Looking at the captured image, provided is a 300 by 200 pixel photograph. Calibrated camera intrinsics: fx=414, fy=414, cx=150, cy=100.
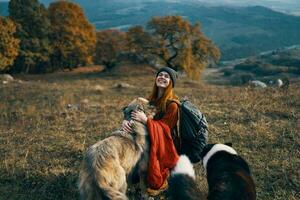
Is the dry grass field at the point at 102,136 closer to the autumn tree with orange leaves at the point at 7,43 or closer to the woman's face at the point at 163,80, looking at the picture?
the woman's face at the point at 163,80

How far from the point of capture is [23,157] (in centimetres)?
930

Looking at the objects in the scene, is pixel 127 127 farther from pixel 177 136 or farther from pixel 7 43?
pixel 7 43

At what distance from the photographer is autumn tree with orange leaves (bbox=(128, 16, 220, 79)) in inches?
1964

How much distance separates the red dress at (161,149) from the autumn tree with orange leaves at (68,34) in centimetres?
4553

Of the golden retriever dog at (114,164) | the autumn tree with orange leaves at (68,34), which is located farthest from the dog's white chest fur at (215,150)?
the autumn tree with orange leaves at (68,34)

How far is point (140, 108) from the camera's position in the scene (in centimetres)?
724

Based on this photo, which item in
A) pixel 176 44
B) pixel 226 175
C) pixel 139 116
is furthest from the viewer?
pixel 176 44

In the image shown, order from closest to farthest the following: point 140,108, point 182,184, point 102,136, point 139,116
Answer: point 182,184, point 139,116, point 140,108, point 102,136

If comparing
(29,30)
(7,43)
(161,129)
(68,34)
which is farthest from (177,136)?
(68,34)

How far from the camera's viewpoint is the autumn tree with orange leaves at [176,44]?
1964 inches

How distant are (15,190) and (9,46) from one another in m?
39.3

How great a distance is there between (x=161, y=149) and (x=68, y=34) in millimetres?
46274

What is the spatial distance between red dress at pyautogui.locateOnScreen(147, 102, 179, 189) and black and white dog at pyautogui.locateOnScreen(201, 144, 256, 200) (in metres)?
0.65

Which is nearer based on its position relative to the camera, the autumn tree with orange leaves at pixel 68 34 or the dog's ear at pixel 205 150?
the dog's ear at pixel 205 150
